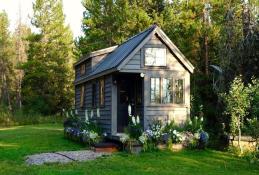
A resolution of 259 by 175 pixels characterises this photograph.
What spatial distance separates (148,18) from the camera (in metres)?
30.0

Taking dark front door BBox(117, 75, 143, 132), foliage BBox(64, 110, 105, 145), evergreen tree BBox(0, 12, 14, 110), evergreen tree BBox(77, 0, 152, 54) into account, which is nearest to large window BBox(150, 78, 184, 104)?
dark front door BBox(117, 75, 143, 132)

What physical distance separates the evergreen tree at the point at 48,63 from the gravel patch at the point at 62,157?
2959cm

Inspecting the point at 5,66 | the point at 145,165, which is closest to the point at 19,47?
the point at 5,66

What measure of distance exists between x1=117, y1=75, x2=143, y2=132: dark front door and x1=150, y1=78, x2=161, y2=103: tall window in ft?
4.44

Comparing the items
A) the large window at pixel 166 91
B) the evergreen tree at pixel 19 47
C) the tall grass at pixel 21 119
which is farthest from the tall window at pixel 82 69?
the evergreen tree at pixel 19 47

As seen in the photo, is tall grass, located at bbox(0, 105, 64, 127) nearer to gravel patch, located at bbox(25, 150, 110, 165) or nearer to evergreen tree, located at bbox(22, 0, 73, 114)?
evergreen tree, located at bbox(22, 0, 73, 114)

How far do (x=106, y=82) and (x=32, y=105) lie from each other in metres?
28.0

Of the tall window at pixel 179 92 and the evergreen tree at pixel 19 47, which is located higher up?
the evergreen tree at pixel 19 47

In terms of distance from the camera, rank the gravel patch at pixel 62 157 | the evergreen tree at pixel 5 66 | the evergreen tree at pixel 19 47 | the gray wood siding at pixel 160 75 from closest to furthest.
Answer: the gravel patch at pixel 62 157
the gray wood siding at pixel 160 75
the evergreen tree at pixel 5 66
the evergreen tree at pixel 19 47

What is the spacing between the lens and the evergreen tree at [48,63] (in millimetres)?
45469

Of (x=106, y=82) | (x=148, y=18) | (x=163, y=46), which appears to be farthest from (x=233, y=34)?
(x=148, y=18)

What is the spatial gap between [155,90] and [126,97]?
2185mm

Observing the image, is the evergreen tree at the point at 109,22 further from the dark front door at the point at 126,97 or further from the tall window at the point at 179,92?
the tall window at the point at 179,92

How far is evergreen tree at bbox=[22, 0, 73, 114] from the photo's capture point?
4547cm
